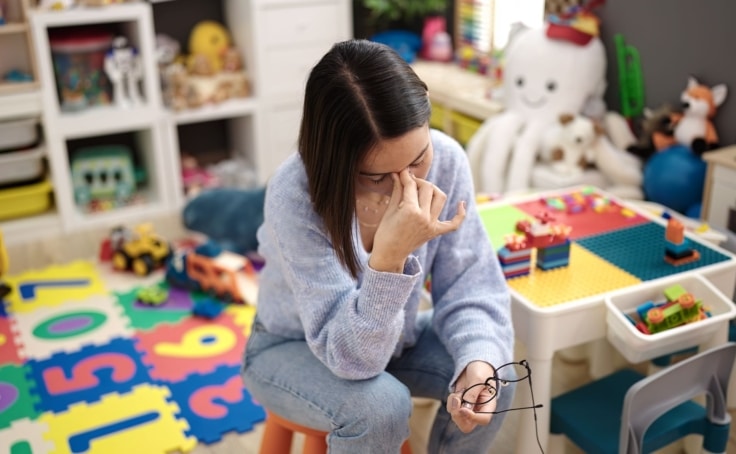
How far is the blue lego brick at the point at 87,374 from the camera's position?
6.34 feet

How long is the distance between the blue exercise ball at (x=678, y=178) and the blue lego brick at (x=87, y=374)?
1.42 metres

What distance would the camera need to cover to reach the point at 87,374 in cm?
203

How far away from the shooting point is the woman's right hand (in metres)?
1.14

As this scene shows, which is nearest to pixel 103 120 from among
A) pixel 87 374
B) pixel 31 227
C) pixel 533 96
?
pixel 31 227

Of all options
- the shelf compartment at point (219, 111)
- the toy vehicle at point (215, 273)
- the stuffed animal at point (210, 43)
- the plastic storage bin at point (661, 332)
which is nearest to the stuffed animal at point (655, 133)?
the plastic storage bin at point (661, 332)

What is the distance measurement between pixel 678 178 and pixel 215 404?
4.32 ft

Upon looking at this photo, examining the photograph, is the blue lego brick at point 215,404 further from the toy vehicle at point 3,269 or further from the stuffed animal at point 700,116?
the stuffed animal at point 700,116

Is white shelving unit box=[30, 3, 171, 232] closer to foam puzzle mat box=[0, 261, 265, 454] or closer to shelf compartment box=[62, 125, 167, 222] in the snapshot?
shelf compartment box=[62, 125, 167, 222]

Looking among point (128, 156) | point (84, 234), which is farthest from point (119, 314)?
point (128, 156)

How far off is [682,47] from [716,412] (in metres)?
1.18

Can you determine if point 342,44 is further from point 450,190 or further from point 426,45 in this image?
point 426,45

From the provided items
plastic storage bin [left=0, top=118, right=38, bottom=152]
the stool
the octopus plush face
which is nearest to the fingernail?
the stool

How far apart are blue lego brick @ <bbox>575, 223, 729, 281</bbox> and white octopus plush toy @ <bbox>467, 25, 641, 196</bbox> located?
699 millimetres

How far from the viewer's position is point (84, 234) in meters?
2.86
